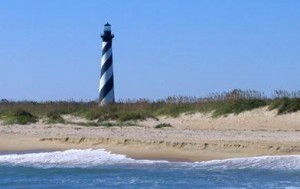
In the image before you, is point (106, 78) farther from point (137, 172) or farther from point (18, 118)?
point (137, 172)

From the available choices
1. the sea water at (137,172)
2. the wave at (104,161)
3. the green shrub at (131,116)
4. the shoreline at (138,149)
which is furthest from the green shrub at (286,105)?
the sea water at (137,172)

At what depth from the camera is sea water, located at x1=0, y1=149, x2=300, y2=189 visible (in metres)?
14.3

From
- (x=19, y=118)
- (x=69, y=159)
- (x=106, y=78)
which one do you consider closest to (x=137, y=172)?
(x=69, y=159)

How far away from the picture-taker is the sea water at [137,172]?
14.3m

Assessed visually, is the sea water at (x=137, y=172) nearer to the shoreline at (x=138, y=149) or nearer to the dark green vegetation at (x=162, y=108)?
the shoreline at (x=138, y=149)

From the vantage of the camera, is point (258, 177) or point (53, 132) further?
point (53, 132)

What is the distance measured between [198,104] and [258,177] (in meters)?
15.1

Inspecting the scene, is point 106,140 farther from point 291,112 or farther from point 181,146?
point 291,112

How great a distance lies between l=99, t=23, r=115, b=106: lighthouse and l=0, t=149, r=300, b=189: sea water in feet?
66.5

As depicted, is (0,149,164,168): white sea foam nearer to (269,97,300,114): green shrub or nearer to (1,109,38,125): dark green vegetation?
(269,97,300,114): green shrub

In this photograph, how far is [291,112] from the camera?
25.0 m

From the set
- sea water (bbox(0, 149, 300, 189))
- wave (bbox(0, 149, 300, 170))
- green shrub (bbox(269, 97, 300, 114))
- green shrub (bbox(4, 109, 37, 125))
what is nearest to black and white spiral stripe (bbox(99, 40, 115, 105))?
green shrub (bbox(4, 109, 37, 125))

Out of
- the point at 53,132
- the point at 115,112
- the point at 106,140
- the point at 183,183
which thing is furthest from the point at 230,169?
the point at 115,112

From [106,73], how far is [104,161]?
72.0 feet
